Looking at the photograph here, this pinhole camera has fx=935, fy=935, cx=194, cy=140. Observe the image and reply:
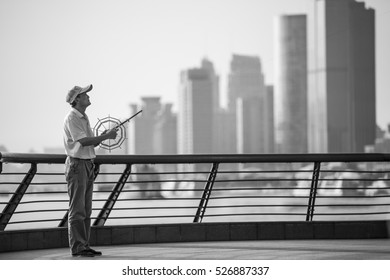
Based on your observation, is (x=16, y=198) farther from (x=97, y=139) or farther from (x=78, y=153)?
(x=97, y=139)

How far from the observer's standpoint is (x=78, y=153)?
27.1ft

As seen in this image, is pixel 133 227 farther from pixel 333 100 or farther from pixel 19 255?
pixel 333 100

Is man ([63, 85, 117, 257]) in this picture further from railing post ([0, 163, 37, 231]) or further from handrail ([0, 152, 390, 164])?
railing post ([0, 163, 37, 231])

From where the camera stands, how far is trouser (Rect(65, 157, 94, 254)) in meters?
8.29

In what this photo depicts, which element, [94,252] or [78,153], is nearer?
[78,153]

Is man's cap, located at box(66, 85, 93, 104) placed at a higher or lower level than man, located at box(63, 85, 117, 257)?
higher

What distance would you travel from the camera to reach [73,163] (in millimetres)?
8281

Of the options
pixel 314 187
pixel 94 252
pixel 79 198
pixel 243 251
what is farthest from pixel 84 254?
pixel 314 187

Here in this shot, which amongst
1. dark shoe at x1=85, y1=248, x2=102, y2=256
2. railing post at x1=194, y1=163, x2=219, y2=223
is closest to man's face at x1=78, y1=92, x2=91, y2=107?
dark shoe at x1=85, y1=248, x2=102, y2=256

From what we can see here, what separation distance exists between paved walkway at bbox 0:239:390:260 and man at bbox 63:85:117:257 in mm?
381

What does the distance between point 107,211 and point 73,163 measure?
1767mm

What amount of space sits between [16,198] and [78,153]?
124 centimetres
